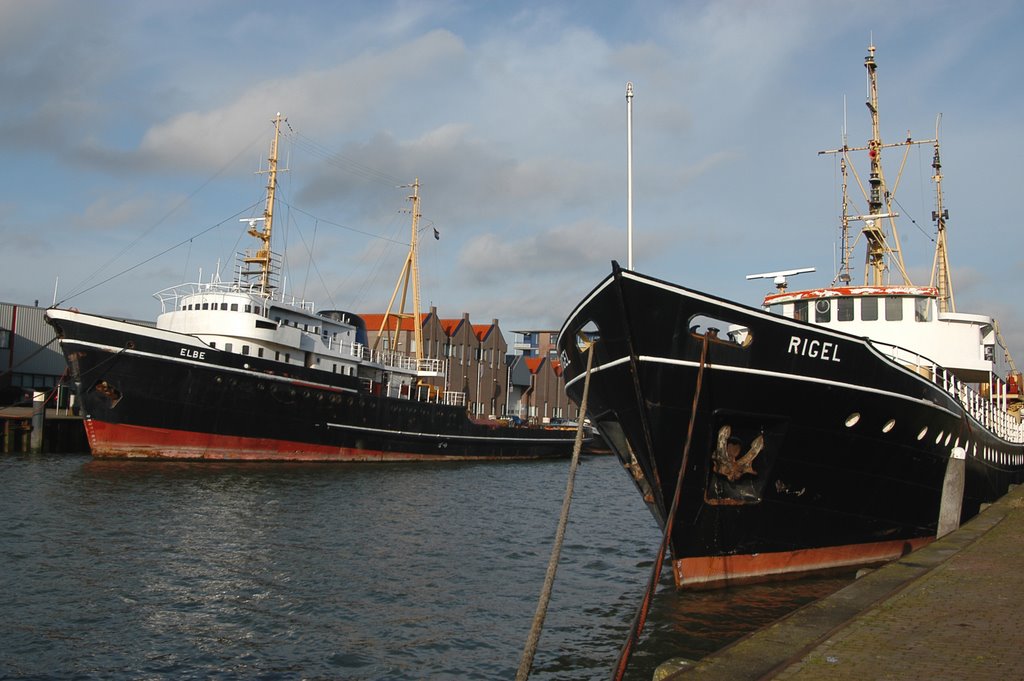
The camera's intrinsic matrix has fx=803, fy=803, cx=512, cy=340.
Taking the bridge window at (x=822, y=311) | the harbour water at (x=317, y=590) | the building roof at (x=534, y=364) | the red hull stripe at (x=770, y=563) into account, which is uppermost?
the building roof at (x=534, y=364)

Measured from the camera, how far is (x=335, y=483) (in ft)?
89.6

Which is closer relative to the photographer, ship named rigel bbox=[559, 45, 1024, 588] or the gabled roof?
ship named rigel bbox=[559, 45, 1024, 588]

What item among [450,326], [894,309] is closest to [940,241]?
[894,309]

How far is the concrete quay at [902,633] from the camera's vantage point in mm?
6367

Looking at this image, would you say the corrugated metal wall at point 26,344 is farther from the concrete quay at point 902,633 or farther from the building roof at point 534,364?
the concrete quay at point 902,633

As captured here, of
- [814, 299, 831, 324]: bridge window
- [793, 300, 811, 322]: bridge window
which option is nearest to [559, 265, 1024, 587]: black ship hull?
[814, 299, 831, 324]: bridge window

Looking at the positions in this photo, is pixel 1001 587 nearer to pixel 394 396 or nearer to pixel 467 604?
pixel 467 604

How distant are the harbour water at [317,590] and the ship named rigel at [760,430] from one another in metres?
0.86

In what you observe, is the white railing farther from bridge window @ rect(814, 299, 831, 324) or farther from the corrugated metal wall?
the corrugated metal wall

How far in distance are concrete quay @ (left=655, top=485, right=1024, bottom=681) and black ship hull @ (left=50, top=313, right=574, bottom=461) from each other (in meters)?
25.8

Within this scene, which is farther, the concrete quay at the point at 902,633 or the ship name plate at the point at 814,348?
the ship name plate at the point at 814,348

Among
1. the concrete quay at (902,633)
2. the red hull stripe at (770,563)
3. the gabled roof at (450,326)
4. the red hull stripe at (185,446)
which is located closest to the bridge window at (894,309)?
the red hull stripe at (770,563)

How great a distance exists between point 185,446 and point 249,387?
318cm

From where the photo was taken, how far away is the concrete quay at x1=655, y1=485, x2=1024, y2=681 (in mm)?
6367
